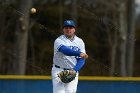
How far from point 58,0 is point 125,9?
7.20m

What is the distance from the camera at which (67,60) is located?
9.10 m

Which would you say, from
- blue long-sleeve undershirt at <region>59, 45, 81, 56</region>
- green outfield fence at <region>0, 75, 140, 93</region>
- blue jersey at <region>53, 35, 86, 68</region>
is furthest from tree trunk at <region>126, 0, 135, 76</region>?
blue long-sleeve undershirt at <region>59, 45, 81, 56</region>

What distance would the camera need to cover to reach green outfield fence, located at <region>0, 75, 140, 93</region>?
11.5m

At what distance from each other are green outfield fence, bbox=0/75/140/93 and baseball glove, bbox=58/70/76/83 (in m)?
2.47

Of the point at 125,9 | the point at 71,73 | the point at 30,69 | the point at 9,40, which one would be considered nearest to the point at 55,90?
the point at 71,73

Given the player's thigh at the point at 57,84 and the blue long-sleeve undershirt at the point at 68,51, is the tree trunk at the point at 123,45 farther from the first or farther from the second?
the blue long-sleeve undershirt at the point at 68,51

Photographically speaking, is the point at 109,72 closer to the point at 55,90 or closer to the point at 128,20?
the point at 128,20

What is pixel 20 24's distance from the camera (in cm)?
1847

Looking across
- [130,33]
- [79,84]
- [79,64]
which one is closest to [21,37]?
[79,84]

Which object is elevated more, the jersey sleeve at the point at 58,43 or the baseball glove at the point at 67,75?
the jersey sleeve at the point at 58,43

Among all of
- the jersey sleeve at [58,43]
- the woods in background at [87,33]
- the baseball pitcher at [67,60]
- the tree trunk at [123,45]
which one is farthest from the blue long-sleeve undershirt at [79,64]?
the tree trunk at [123,45]

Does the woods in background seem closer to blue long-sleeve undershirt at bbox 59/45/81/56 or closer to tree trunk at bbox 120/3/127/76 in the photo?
tree trunk at bbox 120/3/127/76

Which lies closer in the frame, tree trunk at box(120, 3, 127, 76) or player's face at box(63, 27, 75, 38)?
player's face at box(63, 27, 75, 38)

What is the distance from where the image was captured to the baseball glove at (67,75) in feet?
29.1
